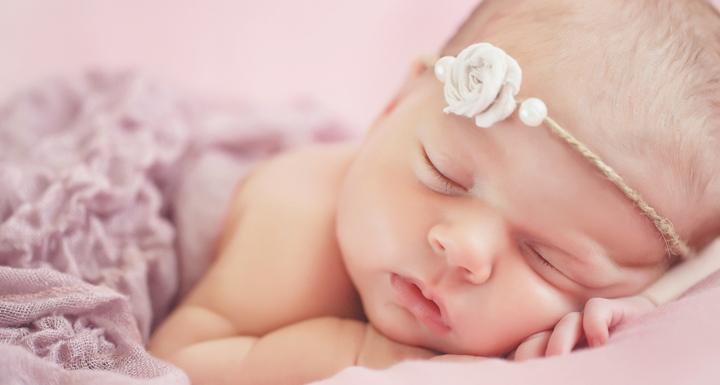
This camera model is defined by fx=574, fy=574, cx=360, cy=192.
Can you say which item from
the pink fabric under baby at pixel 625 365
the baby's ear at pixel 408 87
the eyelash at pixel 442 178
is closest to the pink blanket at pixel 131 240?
the pink fabric under baby at pixel 625 365

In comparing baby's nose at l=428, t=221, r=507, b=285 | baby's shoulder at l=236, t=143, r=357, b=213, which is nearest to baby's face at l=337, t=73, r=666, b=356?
baby's nose at l=428, t=221, r=507, b=285

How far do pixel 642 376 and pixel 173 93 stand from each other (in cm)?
132

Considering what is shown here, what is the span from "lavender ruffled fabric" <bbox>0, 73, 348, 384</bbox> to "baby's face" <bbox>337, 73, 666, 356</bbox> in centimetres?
38

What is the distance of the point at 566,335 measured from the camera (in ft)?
2.69

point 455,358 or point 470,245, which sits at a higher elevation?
point 470,245

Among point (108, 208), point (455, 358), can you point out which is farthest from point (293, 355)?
point (108, 208)

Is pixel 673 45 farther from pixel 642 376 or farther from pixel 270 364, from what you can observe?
pixel 270 364

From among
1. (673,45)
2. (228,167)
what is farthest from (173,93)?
(673,45)

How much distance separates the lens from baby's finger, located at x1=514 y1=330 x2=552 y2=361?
849 millimetres

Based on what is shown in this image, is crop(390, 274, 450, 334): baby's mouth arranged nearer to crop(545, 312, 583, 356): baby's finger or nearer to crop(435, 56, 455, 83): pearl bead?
crop(545, 312, 583, 356): baby's finger

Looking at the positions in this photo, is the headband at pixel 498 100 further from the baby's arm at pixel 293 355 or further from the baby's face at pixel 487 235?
the baby's arm at pixel 293 355

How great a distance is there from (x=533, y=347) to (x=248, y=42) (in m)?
1.50

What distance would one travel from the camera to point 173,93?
5.15ft

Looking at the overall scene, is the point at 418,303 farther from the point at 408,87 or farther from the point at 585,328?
the point at 408,87
